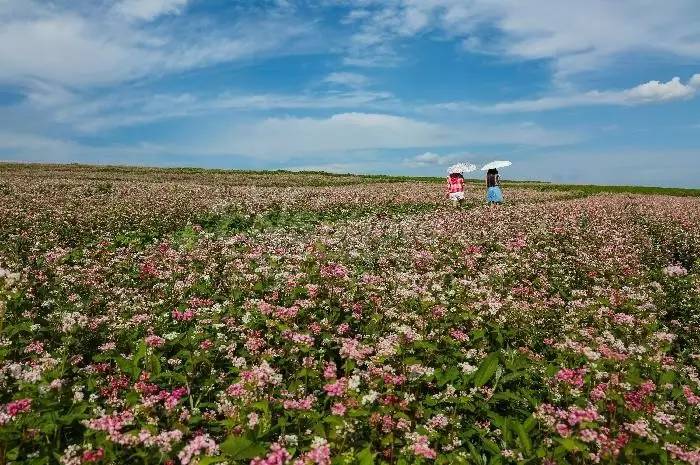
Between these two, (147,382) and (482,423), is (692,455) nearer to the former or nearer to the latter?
(482,423)

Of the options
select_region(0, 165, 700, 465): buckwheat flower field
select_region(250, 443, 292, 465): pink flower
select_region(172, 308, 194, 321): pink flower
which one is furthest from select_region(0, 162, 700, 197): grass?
select_region(250, 443, 292, 465): pink flower

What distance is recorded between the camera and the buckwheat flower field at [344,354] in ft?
14.5

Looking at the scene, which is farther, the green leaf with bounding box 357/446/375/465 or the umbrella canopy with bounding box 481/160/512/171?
the umbrella canopy with bounding box 481/160/512/171

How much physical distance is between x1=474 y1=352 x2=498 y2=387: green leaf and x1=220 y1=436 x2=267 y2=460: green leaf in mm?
2876

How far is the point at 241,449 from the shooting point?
3.86m

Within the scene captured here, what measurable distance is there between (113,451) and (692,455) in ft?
15.2

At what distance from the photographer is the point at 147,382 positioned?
558cm

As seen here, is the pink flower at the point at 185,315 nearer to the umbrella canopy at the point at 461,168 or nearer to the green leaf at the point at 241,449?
the green leaf at the point at 241,449

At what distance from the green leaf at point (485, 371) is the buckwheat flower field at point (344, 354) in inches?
0.7

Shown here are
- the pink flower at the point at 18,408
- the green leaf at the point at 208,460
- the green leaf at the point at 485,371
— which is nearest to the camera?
the green leaf at the point at 208,460

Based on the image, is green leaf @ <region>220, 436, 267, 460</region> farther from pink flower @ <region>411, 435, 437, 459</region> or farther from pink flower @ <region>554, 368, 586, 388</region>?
pink flower @ <region>554, 368, 586, 388</region>

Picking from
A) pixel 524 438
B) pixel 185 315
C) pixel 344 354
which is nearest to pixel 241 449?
pixel 344 354

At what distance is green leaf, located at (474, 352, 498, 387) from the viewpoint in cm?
583

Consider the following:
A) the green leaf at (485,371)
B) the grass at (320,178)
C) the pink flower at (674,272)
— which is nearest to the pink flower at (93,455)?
the green leaf at (485,371)
